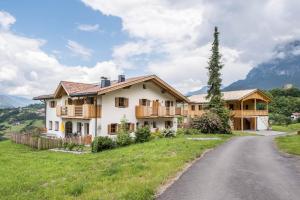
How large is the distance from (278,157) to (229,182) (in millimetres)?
9226

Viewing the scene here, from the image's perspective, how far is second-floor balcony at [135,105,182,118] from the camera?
40719mm

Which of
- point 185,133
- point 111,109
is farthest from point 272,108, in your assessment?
point 111,109

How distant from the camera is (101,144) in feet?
94.9

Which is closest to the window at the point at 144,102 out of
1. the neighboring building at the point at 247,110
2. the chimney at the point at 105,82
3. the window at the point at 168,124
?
the window at the point at 168,124

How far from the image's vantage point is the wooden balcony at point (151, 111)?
40719 mm

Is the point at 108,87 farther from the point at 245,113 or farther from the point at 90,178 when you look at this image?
the point at 245,113

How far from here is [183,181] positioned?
14320mm

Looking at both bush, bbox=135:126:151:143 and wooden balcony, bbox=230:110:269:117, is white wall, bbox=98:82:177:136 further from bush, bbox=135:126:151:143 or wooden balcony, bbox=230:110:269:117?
wooden balcony, bbox=230:110:269:117

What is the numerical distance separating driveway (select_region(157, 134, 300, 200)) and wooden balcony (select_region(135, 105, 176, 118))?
781 inches

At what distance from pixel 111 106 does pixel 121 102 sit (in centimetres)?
182

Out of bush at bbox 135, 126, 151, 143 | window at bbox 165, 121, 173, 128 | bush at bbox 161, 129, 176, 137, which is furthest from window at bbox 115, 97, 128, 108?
window at bbox 165, 121, 173, 128

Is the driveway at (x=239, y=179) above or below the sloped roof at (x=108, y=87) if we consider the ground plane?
below

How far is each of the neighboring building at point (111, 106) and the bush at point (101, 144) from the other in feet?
23.3

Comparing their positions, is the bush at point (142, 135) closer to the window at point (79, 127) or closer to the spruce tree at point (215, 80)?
the window at point (79, 127)
